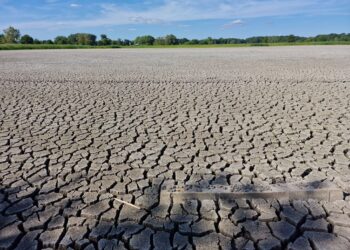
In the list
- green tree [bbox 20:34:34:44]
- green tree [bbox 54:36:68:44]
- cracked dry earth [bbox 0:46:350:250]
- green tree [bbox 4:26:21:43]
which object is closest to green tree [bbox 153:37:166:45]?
green tree [bbox 54:36:68:44]

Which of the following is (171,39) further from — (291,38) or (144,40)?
Result: (291,38)

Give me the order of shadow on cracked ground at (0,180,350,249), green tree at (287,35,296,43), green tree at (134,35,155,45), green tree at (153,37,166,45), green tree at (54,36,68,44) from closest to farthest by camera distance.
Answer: shadow on cracked ground at (0,180,350,249)
green tree at (287,35,296,43)
green tree at (153,37,166,45)
green tree at (54,36,68,44)
green tree at (134,35,155,45)

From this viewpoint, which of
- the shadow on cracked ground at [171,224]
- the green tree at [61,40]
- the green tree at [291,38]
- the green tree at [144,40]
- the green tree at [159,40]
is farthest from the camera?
the green tree at [144,40]

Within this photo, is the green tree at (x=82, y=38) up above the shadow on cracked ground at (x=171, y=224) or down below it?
above

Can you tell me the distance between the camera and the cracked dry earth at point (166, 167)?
2.23 m

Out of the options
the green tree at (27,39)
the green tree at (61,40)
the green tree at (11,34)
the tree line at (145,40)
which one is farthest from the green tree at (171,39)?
the green tree at (11,34)

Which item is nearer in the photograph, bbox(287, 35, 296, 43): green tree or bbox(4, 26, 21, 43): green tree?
bbox(287, 35, 296, 43): green tree

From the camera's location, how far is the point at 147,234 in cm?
223

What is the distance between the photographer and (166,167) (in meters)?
3.33

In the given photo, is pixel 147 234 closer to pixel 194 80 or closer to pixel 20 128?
pixel 20 128

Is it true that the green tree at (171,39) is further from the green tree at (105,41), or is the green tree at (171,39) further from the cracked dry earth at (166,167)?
the cracked dry earth at (166,167)

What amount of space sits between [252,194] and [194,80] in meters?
7.07

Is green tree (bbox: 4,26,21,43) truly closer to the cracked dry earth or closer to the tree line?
the tree line

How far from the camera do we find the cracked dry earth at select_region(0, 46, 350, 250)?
223 centimetres
